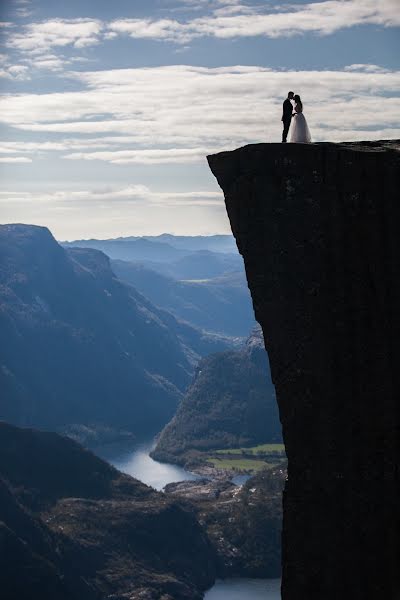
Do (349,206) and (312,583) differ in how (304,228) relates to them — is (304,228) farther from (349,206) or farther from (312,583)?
(312,583)

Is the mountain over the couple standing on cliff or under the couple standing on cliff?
under

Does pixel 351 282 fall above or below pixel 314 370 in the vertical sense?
above

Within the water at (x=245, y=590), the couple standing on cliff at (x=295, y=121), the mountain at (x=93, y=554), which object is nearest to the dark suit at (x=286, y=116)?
the couple standing on cliff at (x=295, y=121)

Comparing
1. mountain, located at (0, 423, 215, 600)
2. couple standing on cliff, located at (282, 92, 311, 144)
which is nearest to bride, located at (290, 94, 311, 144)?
couple standing on cliff, located at (282, 92, 311, 144)

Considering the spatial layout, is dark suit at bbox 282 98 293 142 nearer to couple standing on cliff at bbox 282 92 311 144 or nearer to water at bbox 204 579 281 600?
couple standing on cliff at bbox 282 92 311 144

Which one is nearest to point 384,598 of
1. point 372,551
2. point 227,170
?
point 372,551

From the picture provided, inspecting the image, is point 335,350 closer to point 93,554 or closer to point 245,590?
point 245,590

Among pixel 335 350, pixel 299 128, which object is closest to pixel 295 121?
pixel 299 128

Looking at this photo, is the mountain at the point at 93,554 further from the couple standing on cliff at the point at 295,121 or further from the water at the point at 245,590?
the couple standing on cliff at the point at 295,121
